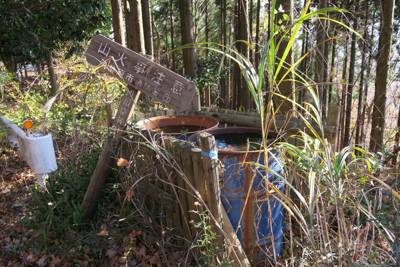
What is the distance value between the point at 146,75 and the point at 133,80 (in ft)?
0.54

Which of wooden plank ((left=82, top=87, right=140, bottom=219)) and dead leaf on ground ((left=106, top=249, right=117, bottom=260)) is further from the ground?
wooden plank ((left=82, top=87, right=140, bottom=219))

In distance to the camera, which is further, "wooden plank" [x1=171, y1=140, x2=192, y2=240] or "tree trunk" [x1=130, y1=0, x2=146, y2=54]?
"tree trunk" [x1=130, y1=0, x2=146, y2=54]

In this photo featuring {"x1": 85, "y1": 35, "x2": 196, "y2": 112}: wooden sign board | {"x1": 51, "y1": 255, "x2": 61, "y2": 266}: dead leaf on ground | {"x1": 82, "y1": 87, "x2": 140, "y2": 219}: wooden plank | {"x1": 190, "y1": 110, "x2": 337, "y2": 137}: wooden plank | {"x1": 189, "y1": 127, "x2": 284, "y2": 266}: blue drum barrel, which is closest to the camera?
{"x1": 189, "y1": 127, "x2": 284, "y2": 266}: blue drum barrel

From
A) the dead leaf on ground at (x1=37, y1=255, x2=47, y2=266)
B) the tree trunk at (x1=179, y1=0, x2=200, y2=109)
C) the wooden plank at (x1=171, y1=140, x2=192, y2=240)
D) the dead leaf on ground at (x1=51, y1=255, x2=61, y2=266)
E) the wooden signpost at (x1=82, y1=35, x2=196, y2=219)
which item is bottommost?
the dead leaf on ground at (x1=37, y1=255, x2=47, y2=266)

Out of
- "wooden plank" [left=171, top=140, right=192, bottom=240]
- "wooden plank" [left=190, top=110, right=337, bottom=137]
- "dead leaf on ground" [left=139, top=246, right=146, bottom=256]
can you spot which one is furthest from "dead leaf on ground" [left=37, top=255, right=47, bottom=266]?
"wooden plank" [left=190, top=110, right=337, bottom=137]

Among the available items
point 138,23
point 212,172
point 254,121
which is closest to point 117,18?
point 138,23

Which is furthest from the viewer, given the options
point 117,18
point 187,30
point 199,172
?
point 187,30

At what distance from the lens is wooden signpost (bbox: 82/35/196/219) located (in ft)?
7.62

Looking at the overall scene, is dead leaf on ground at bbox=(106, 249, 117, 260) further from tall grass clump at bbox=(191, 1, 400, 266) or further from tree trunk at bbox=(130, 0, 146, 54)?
tree trunk at bbox=(130, 0, 146, 54)

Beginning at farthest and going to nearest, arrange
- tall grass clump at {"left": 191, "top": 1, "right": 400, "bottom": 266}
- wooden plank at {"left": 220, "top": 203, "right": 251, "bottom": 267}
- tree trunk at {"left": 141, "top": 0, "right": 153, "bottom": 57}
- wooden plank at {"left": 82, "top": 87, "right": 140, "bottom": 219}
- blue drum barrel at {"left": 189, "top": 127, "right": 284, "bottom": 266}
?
tree trunk at {"left": 141, "top": 0, "right": 153, "bottom": 57} < wooden plank at {"left": 82, "top": 87, "right": 140, "bottom": 219} < blue drum barrel at {"left": 189, "top": 127, "right": 284, "bottom": 266} < wooden plank at {"left": 220, "top": 203, "right": 251, "bottom": 267} < tall grass clump at {"left": 191, "top": 1, "right": 400, "bottom": 266}

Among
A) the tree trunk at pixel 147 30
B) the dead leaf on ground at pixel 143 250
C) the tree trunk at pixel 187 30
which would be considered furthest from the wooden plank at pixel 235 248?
the tree trunk at pixel 147 30

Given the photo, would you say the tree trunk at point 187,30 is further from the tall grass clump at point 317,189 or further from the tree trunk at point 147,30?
the tall grass clump at point 317,189

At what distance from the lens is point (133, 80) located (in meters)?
2.49

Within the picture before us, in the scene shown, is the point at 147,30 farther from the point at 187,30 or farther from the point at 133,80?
the point at 133,80
